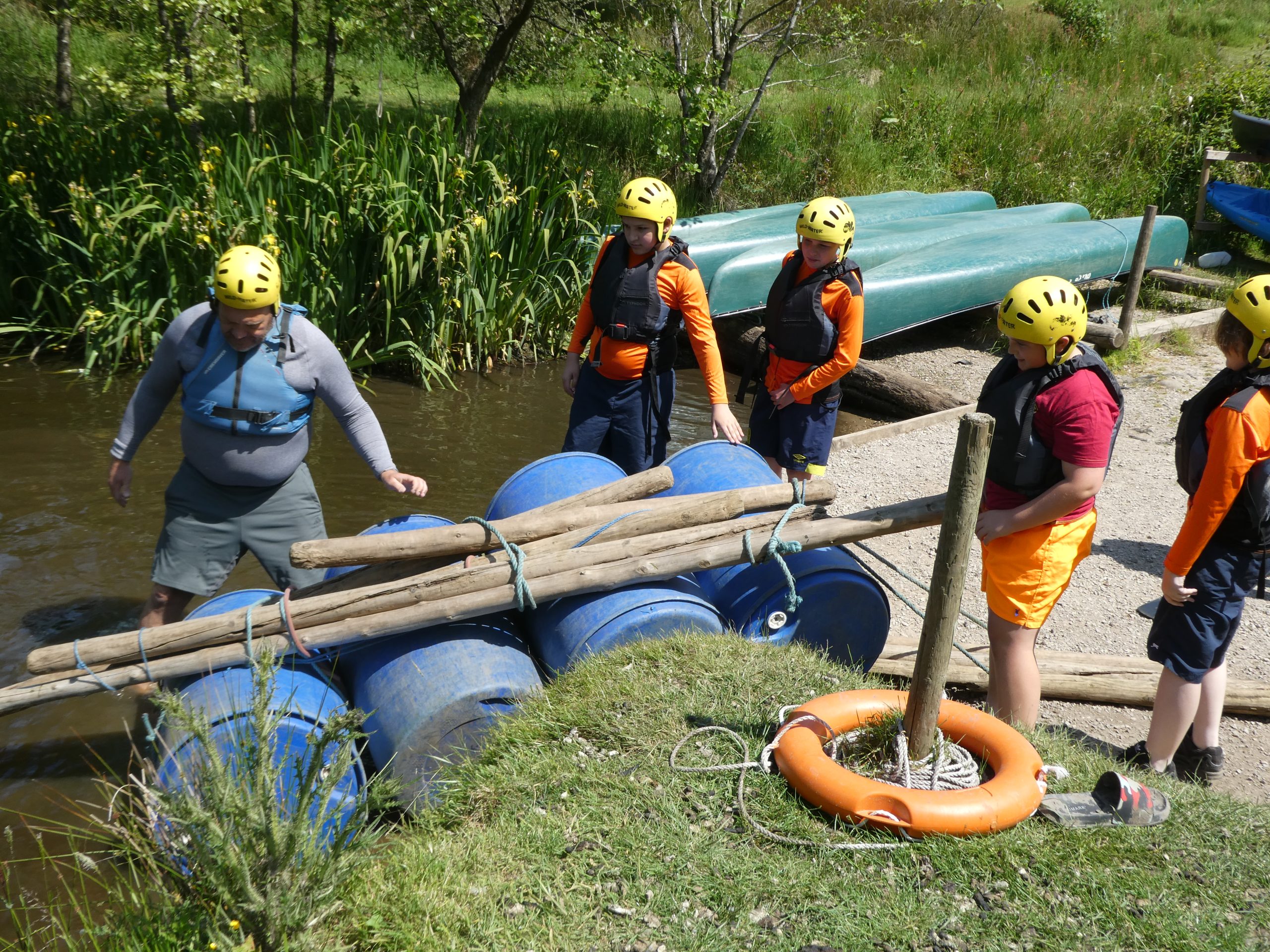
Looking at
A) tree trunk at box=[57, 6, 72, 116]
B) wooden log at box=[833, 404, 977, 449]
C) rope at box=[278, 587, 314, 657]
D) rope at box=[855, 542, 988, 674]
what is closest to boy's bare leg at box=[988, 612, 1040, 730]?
rope at box=[855, 542, 988, 674]

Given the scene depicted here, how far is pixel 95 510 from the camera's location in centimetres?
589

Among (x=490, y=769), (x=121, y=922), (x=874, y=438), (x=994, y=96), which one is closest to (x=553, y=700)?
(x=490, y=769)

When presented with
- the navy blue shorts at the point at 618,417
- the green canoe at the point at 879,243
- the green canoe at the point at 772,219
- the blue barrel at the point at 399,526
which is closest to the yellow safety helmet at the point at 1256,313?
the navy blue shorts at the point at 618,417

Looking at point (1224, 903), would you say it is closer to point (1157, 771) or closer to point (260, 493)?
point (1157, 771)

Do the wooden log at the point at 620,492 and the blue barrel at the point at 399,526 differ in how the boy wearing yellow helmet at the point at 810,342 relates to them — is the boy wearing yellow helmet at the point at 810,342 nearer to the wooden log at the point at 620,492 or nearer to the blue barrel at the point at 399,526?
the wooden log at the point at 620,492

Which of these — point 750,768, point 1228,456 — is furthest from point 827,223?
point 750,768

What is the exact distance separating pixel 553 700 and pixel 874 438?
4.79 m

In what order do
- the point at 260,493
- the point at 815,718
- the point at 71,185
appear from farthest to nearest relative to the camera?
the point at 71,185 → the point at 260,493 → the point at 815,718

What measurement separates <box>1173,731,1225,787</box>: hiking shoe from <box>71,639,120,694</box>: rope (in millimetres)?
3896

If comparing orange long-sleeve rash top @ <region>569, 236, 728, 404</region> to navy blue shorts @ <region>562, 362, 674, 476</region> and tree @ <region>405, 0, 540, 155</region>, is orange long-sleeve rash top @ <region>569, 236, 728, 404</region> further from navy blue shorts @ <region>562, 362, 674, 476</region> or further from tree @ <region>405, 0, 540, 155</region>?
tree @ <region>405, 0, 540, 155</region>

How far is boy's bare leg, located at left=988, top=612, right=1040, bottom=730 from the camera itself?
348 cm

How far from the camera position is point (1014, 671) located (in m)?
3.52

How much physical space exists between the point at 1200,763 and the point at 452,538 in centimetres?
296

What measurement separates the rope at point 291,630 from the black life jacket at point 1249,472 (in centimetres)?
308
